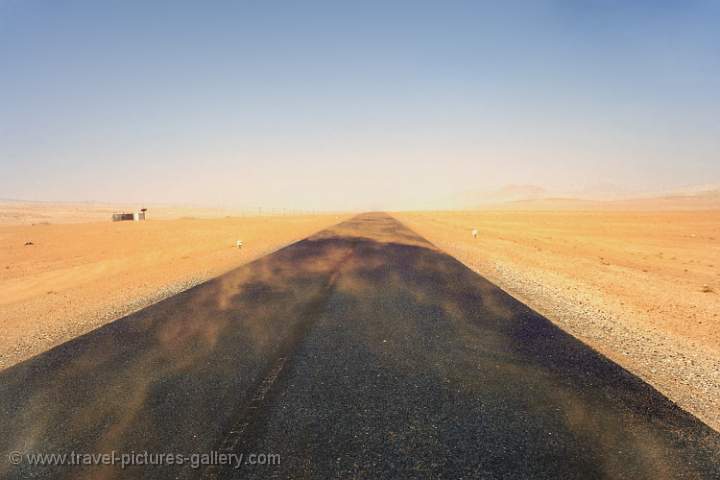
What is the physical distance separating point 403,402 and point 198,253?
60.3 ft

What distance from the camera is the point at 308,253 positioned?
18.3m

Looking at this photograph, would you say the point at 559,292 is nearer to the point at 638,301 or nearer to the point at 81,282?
the point at 638,301

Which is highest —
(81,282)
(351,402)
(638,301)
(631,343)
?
(351,402)

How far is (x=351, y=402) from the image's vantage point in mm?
4492

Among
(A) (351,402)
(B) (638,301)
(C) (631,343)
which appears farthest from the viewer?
(B) (638,301)

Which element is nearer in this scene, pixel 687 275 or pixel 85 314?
pixel 85 314

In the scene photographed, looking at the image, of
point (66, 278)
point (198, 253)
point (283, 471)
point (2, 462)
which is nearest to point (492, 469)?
point (283, 471)

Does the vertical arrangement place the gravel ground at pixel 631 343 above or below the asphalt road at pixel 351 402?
below

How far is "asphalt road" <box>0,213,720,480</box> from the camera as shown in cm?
353

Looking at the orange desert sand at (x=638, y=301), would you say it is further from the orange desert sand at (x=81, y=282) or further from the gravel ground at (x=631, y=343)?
the orange desert sand at (x=81, y=282)

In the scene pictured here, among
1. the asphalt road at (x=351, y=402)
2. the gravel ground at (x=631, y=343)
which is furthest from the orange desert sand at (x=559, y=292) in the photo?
the asphalt road at (x=351, y=402)

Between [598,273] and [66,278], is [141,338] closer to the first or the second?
[66,278]

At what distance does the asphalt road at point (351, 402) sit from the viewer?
139 inches

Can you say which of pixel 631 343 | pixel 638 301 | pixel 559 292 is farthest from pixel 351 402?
pixel 638 301
